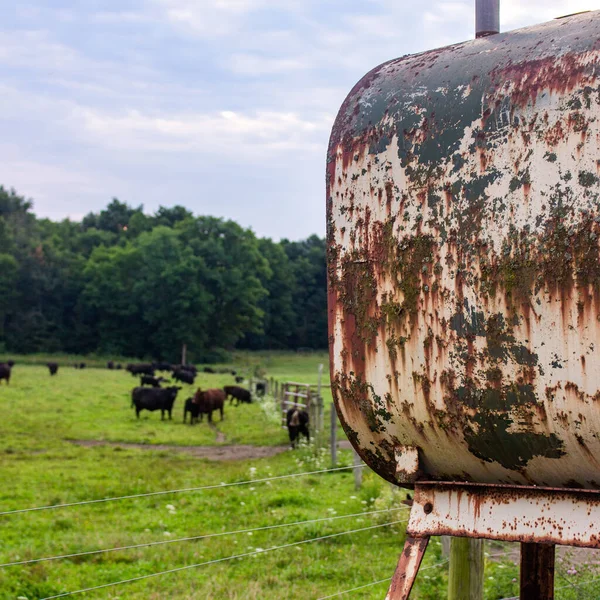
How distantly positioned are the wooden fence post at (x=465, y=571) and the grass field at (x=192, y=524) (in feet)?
2.27

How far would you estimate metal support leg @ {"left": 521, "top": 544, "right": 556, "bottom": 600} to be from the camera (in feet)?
9.71

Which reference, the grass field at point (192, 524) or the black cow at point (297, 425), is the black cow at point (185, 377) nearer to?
the grass field at point (192, 524)

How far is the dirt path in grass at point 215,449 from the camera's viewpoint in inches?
557

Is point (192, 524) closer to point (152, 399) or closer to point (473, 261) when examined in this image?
point (473, 261)

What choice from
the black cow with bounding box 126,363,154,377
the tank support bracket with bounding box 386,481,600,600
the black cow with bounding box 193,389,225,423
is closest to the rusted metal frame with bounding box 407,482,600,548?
the tank support bracket with bounding box 386,481,600,600

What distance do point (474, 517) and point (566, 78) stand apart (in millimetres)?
1214

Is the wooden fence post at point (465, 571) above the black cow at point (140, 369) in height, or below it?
above

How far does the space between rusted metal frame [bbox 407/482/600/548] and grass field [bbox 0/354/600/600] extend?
7.24ft

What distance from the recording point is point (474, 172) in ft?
6.67

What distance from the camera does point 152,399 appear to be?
2109 centimetres

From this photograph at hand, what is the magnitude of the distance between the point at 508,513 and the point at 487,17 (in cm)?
155

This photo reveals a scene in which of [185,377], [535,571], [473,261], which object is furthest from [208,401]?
[473,261]

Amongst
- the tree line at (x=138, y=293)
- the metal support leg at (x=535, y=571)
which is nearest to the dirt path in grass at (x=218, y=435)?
the metal support leg at (x=535, y=571)

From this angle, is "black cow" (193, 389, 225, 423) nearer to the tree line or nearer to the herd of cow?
the herd of cow
